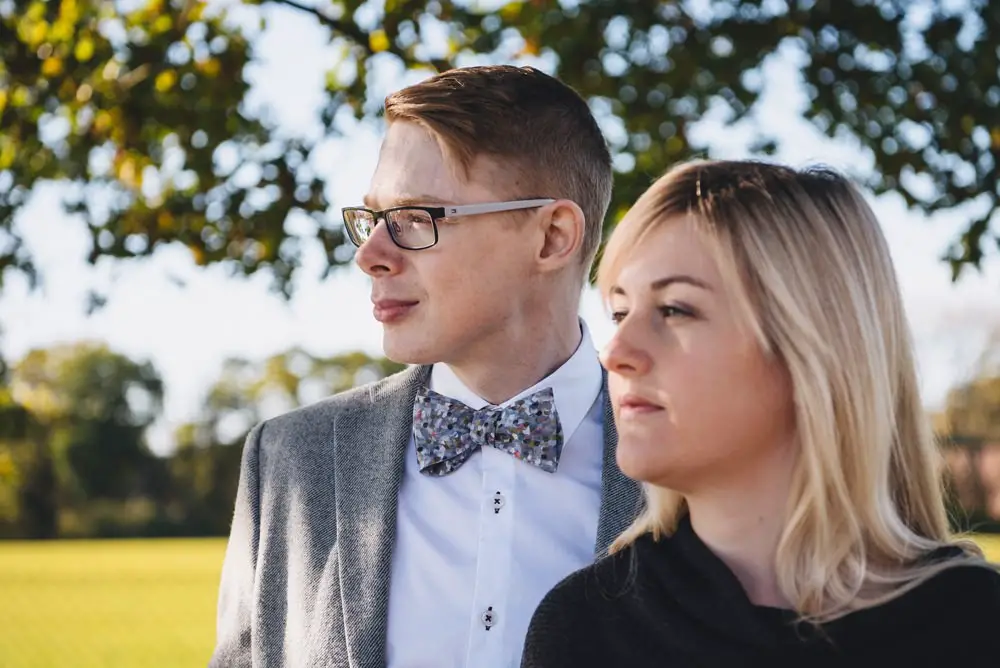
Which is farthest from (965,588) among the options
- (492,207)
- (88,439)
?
(88,439)

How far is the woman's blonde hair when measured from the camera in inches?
80.1

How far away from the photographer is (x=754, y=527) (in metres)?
2.14

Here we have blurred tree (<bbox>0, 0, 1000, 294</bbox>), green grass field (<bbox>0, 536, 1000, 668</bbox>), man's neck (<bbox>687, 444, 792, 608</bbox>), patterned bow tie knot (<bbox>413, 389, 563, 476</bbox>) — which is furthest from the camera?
green grass field (<bbox>0, 536, 1000, 668</bbox>)

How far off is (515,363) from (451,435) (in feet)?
0.89

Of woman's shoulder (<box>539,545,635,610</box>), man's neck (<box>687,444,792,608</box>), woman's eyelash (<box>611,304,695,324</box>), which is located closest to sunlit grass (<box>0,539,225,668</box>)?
woman's shoulder (<box>539,545,635,610</box>)

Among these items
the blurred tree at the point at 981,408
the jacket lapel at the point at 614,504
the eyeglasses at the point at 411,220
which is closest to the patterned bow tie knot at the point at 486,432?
the jacket lapel at the point at 614,504

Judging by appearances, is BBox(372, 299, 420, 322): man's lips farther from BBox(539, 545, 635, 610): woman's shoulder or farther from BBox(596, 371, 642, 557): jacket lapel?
BBox(539, 545, 635, 610): woman's shoulder

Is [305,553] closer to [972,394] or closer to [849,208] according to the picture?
[849,208]

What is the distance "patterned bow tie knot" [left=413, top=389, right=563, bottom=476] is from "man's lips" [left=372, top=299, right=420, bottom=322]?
29 centimetres

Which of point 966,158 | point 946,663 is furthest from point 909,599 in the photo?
point 966,158

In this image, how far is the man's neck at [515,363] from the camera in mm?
3268

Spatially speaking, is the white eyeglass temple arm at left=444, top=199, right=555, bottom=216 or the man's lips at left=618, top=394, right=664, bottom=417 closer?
the man's lips at left=618, top=394, right=664, bottom=417

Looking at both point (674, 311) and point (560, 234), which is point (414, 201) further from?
point (674, 311)

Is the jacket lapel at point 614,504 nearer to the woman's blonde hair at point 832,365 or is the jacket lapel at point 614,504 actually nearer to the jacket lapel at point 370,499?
the jacket lapel at point 370,499
